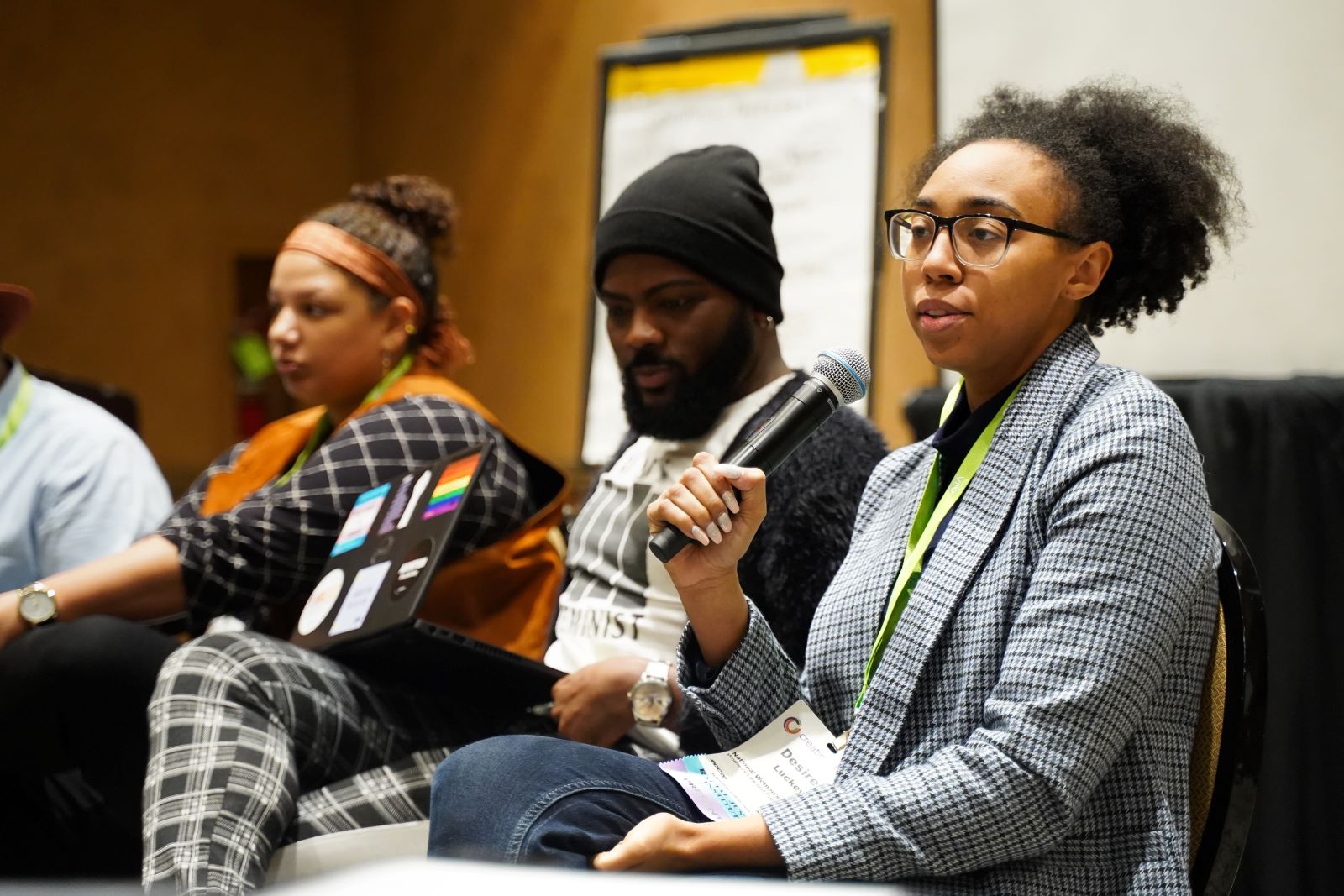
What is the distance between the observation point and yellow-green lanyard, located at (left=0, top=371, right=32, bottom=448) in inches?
104

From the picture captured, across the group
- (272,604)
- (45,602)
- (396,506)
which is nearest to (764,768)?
(396,506)

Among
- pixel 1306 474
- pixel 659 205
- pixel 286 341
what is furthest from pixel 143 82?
pixel 1306 474

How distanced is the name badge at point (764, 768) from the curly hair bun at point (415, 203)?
166 centimetres

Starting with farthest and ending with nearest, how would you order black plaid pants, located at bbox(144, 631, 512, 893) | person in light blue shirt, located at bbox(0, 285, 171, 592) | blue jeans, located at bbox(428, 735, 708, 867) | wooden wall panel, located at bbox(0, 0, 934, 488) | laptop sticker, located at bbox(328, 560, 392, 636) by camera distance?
wooden wall panel, located at bbox(0, 0, 934, 488) < person in light blue shirt, located at bbox(0, 285, 171, 592) < laptop sticker, located at bbox(328, 560, 392, 636) < black plaid pants, located at bbox(144, 631, 512, 893) < blue jeans, located at bbox(428, 735, 708, 867)

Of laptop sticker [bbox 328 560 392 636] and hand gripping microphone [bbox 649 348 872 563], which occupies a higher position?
hand gripping microphone [bbox 649 348 872 563]

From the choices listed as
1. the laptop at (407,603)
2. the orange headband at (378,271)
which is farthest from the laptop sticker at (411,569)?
the orange headband at (378,271)

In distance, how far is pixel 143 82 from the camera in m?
5.20

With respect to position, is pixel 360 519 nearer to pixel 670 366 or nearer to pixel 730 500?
pixel 670 366

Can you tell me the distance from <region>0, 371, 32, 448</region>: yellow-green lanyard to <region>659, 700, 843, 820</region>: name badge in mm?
1777

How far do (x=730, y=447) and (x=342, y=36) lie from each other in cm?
426

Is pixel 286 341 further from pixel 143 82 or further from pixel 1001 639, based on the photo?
pixel 143 82

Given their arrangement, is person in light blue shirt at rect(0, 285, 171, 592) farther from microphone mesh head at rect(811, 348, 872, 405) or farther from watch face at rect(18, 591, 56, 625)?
microphone mesh head at rect(811, 348, 872, 405)

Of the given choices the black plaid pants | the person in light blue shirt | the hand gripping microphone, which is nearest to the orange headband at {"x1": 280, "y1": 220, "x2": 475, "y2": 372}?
the person in light blue shirt

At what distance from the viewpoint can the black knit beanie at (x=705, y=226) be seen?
197 cm
